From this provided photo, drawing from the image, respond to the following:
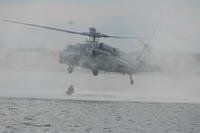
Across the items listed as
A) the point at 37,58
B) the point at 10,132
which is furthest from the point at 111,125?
the point at 37,58

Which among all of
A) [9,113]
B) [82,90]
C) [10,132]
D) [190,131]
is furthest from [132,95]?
[10,132]

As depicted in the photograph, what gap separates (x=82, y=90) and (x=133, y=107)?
67.3ft

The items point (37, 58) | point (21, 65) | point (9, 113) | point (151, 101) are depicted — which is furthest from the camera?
point (21, 65)

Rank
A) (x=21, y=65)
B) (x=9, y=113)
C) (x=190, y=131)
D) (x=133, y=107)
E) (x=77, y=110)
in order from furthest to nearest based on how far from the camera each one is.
Result: 1. (x=21, y=65)
2. (x=133, y=107)
3. (x=77, y=110)
4. (x=9, y=113)
5. (x=190, y=131)

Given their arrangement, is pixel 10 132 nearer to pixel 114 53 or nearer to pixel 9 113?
pixel 9 113

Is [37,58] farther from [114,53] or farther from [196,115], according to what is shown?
[196,115]

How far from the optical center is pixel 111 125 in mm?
61406

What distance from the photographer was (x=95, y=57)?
81.1 metres

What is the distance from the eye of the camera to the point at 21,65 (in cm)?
18300

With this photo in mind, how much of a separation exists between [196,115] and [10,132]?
24565mm

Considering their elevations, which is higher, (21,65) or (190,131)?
(21,65)

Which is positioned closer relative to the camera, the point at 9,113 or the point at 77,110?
the point at 9,113

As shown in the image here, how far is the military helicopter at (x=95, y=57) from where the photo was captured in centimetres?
7894

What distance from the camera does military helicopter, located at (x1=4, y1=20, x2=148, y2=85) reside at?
78.9 meters
